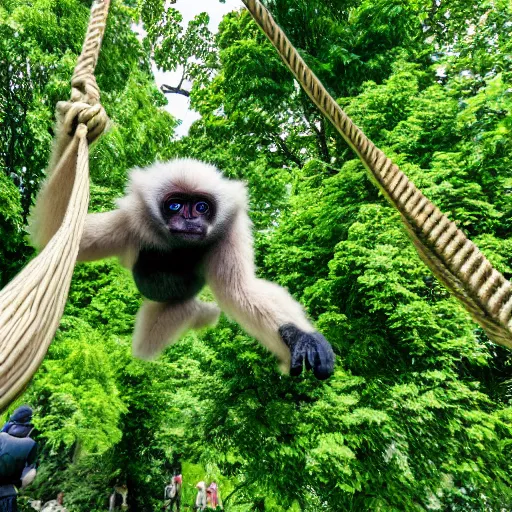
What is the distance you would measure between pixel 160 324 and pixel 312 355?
128cm

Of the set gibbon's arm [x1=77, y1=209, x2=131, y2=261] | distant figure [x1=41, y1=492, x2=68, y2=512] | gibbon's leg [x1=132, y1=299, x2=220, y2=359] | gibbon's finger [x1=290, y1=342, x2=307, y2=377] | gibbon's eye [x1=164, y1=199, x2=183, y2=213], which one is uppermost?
gibbon's eye [x1=164, y1=199, x2=183, y2=213]

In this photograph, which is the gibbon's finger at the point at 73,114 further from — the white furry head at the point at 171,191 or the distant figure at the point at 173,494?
the distant figure at the point at 173,494

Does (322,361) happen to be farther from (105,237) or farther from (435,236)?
(105,237)

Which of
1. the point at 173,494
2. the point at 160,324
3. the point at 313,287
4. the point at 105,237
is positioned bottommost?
the point at 173,494

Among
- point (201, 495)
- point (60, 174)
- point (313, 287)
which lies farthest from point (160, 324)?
point (201, 495)

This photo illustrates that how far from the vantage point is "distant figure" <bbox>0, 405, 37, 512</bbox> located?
3.86m

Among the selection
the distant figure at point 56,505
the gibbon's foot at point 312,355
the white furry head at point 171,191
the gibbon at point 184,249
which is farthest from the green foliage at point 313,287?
the gibbon's foot at point 312,355

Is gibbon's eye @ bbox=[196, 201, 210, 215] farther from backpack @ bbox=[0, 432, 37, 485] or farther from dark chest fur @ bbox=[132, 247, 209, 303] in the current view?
backpack @ bbox=[0, 432, 37, 485]

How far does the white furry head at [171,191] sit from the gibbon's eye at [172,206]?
0.04 m

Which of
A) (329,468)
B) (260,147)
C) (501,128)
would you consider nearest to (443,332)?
(329,468)

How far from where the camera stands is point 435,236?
3.45 ft

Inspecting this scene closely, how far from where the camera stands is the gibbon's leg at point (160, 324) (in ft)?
8.28

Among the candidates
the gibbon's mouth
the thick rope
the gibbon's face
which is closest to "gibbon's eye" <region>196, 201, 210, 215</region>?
the gibbon's face

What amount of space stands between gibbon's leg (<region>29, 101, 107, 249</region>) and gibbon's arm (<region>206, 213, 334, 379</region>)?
83 centimetres
